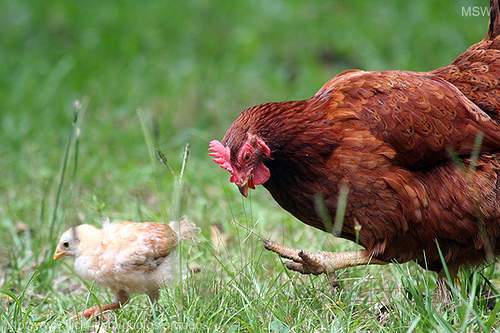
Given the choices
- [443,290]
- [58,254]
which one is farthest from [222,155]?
→ [443,290]

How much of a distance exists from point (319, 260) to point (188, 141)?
Result: 3046 mm

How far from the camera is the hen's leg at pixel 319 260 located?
118 inches

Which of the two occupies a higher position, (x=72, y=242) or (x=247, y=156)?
(x=247, y=156)

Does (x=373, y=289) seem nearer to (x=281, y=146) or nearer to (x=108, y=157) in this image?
(x=281, y=146)

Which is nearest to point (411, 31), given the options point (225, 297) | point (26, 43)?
point (26, 43)

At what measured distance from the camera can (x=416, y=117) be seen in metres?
3.05

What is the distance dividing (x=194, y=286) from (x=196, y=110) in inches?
149

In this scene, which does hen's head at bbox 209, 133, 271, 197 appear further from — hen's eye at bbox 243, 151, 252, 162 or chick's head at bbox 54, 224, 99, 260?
chick's head at bbox 54, 224, 99, 260

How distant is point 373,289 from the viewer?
3.40 m

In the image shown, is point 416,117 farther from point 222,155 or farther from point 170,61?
point 170,61

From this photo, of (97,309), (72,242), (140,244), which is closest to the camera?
(97,309)

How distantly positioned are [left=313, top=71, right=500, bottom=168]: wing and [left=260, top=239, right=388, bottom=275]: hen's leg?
53cm

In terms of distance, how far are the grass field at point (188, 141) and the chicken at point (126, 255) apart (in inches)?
4.3

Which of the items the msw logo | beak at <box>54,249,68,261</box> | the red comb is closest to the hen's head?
the red comb
